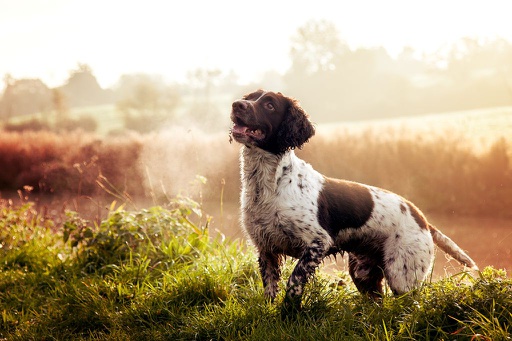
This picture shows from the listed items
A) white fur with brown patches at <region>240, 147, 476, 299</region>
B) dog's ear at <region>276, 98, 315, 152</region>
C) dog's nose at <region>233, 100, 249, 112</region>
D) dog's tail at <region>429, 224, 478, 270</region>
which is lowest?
dog's tail at <region>429, 224, 478, 270</region>

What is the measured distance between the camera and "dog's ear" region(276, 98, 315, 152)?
4051mm

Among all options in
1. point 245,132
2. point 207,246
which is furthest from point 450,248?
point 207,246

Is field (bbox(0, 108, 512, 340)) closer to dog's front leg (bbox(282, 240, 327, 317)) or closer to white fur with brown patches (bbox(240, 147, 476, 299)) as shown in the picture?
dog's front leg (bbox(282, 240, 327, 317))

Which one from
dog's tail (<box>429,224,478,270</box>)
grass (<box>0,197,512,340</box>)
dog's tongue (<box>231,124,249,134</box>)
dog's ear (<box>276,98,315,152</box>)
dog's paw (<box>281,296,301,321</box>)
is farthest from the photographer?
dog's tail (<box>429,224,478,270</box>)

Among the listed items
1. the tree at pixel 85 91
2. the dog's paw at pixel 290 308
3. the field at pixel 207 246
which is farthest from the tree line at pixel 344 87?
the dog's paw at pixel 290 308

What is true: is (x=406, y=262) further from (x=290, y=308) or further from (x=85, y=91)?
(x=85, y=91)

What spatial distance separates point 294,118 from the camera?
13.4ft

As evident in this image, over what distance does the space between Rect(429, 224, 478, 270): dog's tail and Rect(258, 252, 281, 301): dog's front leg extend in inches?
50.7

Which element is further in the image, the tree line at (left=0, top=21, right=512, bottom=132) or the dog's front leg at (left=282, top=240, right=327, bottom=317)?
the tree line at (left=0, top=21, right=512, bottom=132)

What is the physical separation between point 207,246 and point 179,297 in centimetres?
142

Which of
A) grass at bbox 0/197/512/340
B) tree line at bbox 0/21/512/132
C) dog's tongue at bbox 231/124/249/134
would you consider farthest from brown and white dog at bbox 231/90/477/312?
tree line at bbox 0/21/512/132

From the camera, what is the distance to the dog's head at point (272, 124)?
392 centimetres

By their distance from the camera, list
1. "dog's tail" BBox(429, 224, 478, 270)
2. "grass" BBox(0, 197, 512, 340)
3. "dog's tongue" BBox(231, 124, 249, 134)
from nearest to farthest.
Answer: "grass" BBox(0, 197, 512, 340)
"dog's tongue" BBox(231, 124, 249, 134)
"dog's tail" BBox(429, 224, 478, 270)

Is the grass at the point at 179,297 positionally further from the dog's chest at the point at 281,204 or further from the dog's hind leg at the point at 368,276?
the dog's chest at the point at 281,204
